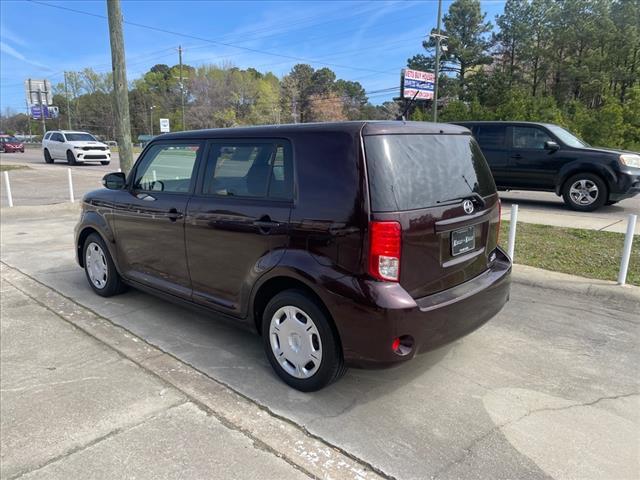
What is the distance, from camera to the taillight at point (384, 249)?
270 centimetres

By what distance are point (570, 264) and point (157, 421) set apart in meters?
5.09

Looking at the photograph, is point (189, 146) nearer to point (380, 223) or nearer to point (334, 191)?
point (334, 191)

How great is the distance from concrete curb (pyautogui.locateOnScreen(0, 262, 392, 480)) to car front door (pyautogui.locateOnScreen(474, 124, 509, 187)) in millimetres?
9023

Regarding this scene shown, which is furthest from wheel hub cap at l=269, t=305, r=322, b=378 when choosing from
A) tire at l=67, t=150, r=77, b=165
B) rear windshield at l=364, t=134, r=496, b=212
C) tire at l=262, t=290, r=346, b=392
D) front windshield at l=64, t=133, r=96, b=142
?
front windshield at l=64, t=133, r=96, b=142

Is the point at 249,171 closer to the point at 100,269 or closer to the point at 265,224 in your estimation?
the point at 265,224

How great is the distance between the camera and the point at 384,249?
8.89 feet

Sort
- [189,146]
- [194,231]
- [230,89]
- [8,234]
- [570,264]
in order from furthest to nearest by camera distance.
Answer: [230,89], [8,234], [570,264], [189,146], [194,231]

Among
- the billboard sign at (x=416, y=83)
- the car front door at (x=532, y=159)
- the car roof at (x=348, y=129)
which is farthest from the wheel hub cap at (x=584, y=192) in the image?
the billboard sign at (x=416, y=83)

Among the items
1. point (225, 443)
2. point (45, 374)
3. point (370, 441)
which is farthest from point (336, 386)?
point (45, 374)

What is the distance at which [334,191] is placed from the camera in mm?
2877

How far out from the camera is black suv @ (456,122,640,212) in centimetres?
948

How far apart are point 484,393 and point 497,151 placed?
28.9 ft

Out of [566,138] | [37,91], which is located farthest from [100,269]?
[37,91]

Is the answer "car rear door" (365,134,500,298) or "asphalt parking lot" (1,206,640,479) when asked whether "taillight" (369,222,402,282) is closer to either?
"car rear door" (365,134,500,298)
